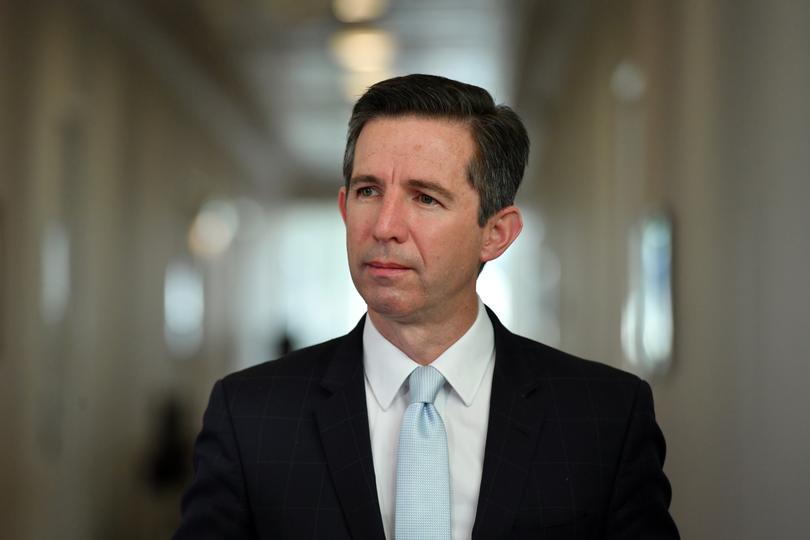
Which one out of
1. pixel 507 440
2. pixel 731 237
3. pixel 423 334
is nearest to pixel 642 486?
pixel 507 440

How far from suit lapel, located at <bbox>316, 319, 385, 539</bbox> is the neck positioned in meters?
0.09

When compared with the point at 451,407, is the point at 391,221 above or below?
above

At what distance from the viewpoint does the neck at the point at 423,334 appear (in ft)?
6.84

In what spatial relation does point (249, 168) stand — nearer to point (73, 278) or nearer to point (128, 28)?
point (128, 28)

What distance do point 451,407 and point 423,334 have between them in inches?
6.1

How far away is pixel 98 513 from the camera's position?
8.07 m

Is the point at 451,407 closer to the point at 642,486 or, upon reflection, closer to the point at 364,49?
the point at 642,486

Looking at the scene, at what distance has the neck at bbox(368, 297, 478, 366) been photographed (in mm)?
2086

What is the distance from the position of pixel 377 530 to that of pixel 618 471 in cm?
48

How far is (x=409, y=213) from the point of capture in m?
1.96

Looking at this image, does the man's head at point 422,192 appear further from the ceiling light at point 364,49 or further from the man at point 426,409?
the ceiling light at point 364,49

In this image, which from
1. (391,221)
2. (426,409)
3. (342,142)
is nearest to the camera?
(391,221)

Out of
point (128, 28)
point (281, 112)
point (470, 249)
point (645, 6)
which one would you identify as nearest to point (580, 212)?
point (645, 6)

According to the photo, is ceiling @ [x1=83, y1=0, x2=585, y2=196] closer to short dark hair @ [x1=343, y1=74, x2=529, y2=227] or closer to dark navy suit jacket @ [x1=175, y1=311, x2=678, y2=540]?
short dark hair @ [x1=343, y1=74, x2=529, y2=227]
